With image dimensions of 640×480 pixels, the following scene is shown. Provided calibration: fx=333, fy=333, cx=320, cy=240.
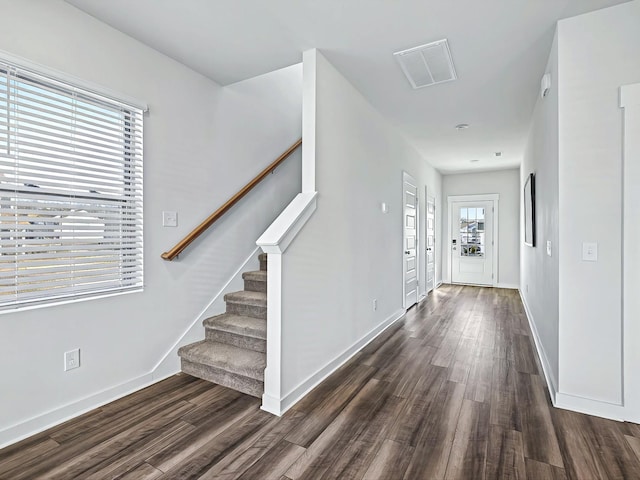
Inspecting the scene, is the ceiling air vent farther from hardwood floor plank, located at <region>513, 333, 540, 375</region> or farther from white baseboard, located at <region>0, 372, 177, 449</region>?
white baseboard, located at <region>0, 372, 177, 449</region>

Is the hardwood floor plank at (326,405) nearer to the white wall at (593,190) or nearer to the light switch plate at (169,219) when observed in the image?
the white wall at (593,190)

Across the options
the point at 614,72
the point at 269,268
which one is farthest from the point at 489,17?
the point at 269,268

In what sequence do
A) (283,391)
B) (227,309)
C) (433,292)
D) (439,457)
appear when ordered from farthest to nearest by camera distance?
(433,292)
(227,309)
(283,391)
(439,457)

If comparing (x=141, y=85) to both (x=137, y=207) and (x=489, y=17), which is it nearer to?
(x=137, y=207)

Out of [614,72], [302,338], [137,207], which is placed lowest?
[302,338]

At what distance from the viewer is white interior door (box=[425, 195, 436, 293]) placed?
633cm

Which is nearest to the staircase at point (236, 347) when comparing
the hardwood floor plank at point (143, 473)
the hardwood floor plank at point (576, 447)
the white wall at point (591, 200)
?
the hardwood floor plank at point (143, 473)

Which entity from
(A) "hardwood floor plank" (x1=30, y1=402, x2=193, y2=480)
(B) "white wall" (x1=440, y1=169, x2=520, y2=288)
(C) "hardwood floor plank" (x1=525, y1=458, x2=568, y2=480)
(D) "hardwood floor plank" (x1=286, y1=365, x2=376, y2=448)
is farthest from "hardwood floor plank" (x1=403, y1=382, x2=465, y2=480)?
(B) "white wall" (x1=440, y1=169, x2=520, y2=288)

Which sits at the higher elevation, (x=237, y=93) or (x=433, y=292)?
(x=237, y=93)

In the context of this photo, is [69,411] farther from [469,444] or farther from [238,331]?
[469,444]

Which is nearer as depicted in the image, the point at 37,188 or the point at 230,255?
the point at 37,188

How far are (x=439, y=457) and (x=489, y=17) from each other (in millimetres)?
2625

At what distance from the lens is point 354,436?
1911 millimetres

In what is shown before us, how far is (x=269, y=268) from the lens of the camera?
219 centimetres
